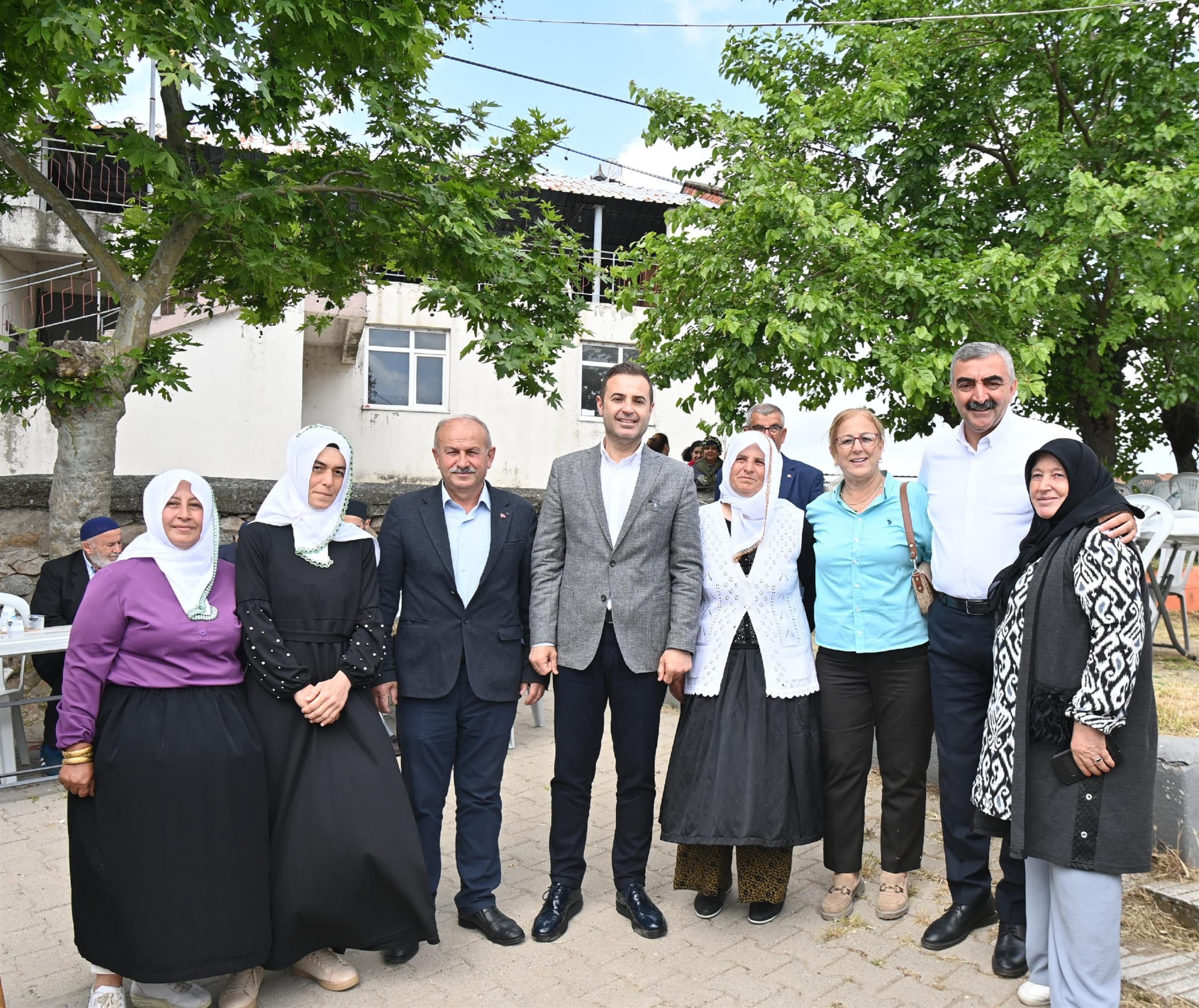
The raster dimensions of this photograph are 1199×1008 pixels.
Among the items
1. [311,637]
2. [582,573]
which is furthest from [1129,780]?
[311,637]

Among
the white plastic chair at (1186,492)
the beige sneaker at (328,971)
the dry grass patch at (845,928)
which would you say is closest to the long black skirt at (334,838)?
the beige sneaker at (328,971)

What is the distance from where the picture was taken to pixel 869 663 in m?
3.84

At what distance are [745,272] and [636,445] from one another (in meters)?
4.74

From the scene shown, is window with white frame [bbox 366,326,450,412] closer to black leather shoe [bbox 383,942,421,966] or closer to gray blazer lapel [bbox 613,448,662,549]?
gray blazer lapel [bbox 613,448,662,549]

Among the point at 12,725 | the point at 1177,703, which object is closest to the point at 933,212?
the point at 1177,703

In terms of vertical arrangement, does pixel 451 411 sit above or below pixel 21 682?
above

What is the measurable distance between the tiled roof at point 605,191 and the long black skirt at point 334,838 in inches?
670

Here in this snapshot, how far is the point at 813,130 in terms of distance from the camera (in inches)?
322

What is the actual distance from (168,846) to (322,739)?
1.79ft

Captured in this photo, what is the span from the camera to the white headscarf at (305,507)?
333 centimetres

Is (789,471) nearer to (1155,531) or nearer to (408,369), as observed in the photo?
(1155,531)

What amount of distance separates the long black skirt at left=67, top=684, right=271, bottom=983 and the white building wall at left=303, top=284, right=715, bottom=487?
14538 mm

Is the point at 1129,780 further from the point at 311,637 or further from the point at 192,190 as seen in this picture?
the point at 192,190

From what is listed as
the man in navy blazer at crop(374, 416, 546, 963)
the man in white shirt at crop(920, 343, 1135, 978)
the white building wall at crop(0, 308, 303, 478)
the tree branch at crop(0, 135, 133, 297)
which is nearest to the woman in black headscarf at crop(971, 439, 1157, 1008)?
the man in white shirt at crop(920, 343, 1135, 978)
